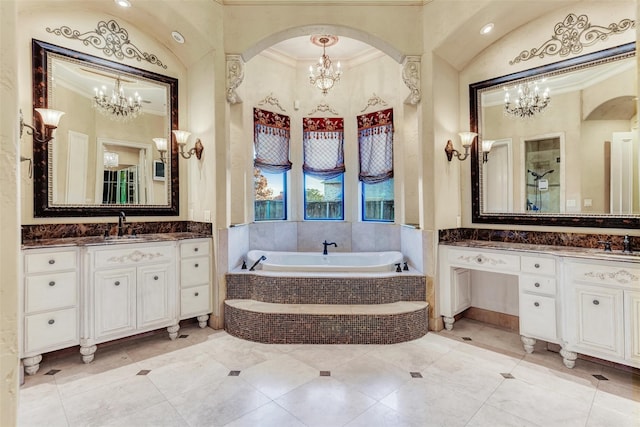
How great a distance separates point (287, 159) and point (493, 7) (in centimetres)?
307

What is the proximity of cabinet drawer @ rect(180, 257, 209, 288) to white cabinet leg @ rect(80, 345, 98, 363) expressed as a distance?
0.83m

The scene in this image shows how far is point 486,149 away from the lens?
3340 mm

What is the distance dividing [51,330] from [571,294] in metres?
3.99

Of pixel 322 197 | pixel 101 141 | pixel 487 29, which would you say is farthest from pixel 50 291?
pixel 487 29

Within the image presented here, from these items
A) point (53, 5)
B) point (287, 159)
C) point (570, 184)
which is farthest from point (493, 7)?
point (53, 5)

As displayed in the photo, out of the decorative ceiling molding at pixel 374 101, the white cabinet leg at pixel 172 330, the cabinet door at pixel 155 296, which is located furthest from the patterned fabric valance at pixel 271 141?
the white cabinet leg at pixel 172 330

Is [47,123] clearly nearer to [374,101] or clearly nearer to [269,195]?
[269,195]

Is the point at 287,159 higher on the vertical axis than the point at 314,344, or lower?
higher

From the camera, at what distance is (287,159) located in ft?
15.9

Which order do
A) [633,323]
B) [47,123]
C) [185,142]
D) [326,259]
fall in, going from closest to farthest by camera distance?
[633,323], [47,123], [185,142], [326,259]

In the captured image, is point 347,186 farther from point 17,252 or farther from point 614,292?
point 17,252

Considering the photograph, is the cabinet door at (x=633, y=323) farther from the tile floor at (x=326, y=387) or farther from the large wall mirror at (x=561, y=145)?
the large wall mirror at (x=561, y=145)

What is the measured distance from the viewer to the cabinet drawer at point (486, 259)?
276cm

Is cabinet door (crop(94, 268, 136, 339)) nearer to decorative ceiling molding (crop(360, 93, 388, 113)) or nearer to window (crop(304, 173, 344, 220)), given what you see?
window (crop(304, 173, 344, 220))
